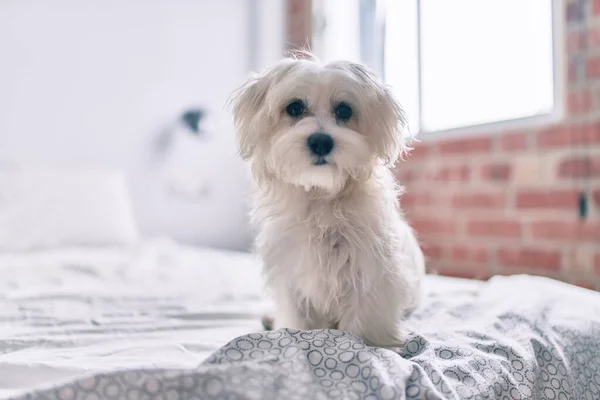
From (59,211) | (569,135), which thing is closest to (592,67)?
(569,135)

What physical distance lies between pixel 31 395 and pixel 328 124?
2.47ft

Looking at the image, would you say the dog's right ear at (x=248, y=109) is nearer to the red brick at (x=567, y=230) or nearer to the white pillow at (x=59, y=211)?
the red brick at (x=567, y=230)

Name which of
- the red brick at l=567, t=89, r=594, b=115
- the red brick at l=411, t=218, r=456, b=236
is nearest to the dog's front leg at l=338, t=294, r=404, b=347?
the red brick at l=567, t=89, r=594, b=115

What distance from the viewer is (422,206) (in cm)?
Result: 267

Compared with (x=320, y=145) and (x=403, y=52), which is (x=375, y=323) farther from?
(x=403, y=52)

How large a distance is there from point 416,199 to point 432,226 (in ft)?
0.53

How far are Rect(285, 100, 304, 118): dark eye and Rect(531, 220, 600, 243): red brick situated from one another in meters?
1.28

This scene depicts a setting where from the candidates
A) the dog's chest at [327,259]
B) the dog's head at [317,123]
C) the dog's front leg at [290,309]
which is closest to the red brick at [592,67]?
the dog's head at [317,123]

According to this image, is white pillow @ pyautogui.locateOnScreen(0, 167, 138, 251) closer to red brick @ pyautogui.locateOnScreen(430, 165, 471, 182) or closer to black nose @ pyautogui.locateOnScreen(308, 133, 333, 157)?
red brick @ pyautogui.locateOnScreen(430, 165, 471, 182)

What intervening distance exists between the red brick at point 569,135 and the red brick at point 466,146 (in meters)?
0.25

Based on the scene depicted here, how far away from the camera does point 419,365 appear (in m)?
0.87

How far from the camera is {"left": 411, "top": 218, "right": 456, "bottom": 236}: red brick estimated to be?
253 centimetres

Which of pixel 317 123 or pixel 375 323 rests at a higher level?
pixel 317 123

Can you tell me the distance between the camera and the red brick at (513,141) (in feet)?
7.17
